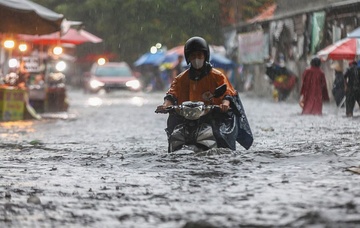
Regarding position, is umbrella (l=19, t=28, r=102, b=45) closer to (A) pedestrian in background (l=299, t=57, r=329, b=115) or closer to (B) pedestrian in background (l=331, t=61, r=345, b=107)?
(A) pedestrian in background (l=299, t=57, r=329, b=115)

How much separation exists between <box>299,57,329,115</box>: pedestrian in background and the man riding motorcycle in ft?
39.2

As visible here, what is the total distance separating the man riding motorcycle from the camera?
1062 cm

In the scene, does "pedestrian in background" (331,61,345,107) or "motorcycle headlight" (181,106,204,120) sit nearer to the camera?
"motorcycle headlight" (181,106,204,120)

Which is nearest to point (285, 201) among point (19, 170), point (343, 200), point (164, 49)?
point (343, 200)

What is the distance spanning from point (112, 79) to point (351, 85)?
77.9 feet

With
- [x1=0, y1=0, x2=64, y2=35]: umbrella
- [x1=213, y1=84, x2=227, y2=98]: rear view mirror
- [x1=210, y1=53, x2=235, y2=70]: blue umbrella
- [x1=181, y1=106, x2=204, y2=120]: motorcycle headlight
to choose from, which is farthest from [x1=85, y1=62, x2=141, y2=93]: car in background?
[x1=213, y1=84, x2=227, y2=98]: rear view mirror

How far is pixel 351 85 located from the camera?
21219 mm

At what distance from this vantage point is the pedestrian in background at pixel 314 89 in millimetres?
22578

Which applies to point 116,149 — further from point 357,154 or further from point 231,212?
point 231,212

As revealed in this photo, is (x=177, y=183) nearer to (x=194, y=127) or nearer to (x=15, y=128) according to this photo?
(x=194, y=127)

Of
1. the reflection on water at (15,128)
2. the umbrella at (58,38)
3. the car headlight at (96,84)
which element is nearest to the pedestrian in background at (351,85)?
the reflection on water at (15,128)

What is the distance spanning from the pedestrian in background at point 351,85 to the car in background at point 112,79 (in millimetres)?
23080

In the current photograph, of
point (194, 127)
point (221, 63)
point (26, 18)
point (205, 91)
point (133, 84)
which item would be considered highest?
point (26, 18)

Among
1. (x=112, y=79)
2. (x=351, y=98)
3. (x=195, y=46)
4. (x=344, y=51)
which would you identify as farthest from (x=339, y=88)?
(x=112, y=79)
